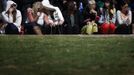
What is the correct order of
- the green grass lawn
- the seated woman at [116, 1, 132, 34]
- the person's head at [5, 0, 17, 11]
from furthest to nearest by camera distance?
the seated woman at [116, 1, 132, 34] < the person's head at [5, 0, 17, 11] < the green grass lawn

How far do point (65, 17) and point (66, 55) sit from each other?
20.6 feet

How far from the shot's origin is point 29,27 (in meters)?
15.4

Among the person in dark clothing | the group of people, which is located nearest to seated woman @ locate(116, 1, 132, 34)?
the group of people

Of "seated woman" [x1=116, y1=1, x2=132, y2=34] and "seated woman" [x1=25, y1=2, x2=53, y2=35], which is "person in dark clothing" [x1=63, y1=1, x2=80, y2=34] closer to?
"seated woman" [x1=25, y1=2, x2=53, y2=35]

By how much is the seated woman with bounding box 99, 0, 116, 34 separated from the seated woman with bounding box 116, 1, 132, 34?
0.18 m

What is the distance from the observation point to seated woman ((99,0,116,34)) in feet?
51.8

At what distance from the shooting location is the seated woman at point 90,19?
15.6 m

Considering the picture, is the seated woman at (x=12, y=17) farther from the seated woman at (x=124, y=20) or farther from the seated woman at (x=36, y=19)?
the seated woman at (x=124, y=20)

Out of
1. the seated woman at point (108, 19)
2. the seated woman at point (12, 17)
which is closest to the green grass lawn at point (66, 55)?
the seated woman at point (12, 17)

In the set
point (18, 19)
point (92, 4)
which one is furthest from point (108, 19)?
point (18, 19)

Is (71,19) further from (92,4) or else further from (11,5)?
(11,5)

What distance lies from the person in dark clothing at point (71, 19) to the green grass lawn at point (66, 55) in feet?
5.89

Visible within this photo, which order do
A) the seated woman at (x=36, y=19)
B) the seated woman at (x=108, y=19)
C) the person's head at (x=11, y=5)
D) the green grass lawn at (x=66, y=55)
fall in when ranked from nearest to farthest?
the green grass lawn at (x=66, y=55), the seated woman at (x=36, y=19), the person's head at (x=11, y=5), the seated woman at (x=108, y=19)

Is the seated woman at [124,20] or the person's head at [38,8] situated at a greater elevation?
the person's head at [38,8]
